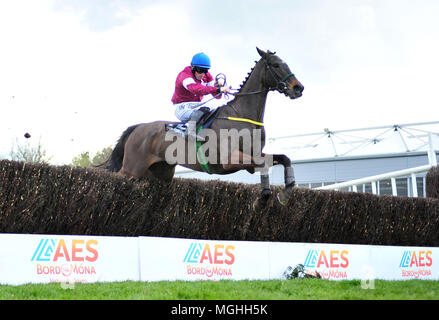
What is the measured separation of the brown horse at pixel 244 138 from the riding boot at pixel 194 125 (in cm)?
9

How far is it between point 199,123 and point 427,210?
285 inches

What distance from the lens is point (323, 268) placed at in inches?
400

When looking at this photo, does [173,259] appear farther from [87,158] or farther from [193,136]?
→ [87,158]

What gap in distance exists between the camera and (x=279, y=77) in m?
7.65

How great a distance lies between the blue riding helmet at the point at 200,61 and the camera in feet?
26.3

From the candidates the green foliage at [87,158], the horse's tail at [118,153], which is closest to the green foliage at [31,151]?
the green foliage at [87,158]

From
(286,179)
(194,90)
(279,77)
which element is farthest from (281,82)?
(286,179)

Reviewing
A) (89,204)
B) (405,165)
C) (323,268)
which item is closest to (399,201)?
(323,268)

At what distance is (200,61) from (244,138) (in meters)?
1.35

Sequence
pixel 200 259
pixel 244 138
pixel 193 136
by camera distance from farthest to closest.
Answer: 1. pixel 200 259
2. pixel 193 136
3. pixel 244 138

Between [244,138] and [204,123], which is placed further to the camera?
[204,123]

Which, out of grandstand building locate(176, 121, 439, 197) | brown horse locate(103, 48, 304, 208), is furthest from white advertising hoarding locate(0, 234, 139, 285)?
grandstand building locate(176, 121, 439, 197)

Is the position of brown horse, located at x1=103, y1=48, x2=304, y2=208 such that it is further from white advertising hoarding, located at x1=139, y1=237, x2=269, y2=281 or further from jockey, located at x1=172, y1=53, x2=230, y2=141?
white advertising hoarding, located at x1=139, y1=237, x2=269, y2=281

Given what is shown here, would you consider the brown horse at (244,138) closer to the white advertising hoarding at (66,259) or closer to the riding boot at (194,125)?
the riding boot at (194,125)
